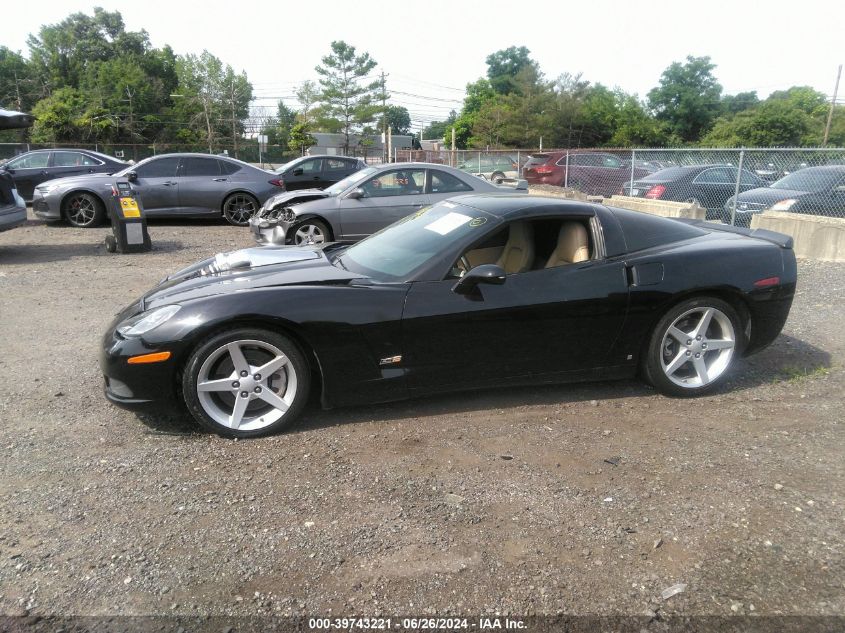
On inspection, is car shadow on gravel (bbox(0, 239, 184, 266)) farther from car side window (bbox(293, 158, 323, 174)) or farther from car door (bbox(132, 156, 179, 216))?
car side window (bbox(293, 158, 323, 174))

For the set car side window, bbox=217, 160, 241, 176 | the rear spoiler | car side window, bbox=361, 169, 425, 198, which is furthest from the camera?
car side window, bbox=217, 160, 241, 176

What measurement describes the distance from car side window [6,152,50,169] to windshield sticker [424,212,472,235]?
1402 centimetres

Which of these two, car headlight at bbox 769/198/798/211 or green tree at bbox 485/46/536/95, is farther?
green tree at bbox 485/46/536/95

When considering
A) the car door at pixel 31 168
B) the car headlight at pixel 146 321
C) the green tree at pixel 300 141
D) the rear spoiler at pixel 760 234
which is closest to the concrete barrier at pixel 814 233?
the rear spoiler at pixel 760 234

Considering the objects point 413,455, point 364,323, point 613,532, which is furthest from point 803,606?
point 364,323

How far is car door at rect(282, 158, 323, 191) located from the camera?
51.5ft

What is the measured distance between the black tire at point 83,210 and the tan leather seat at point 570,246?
10929 millimetres

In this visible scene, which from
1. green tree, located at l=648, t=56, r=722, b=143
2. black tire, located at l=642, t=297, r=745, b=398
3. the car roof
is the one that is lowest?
black tire, located at l=642, t=297, r=745, b=398

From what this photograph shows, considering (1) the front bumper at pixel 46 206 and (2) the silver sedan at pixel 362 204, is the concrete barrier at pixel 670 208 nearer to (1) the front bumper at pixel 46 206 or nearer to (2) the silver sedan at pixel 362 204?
(2) the silver sedan at pixel 362 204

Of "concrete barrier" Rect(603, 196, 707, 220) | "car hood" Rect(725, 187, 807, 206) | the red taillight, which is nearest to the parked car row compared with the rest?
"concrete barrier" Rect(603, 196, 707, 220)

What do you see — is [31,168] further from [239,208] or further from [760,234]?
[760,234]

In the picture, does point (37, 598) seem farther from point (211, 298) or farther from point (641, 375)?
point (641, 375)

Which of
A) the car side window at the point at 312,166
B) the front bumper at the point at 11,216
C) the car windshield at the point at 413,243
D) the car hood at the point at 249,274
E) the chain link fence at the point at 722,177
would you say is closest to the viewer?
the car hood at the point at 249,274

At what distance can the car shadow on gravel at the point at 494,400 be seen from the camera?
3957 mm
